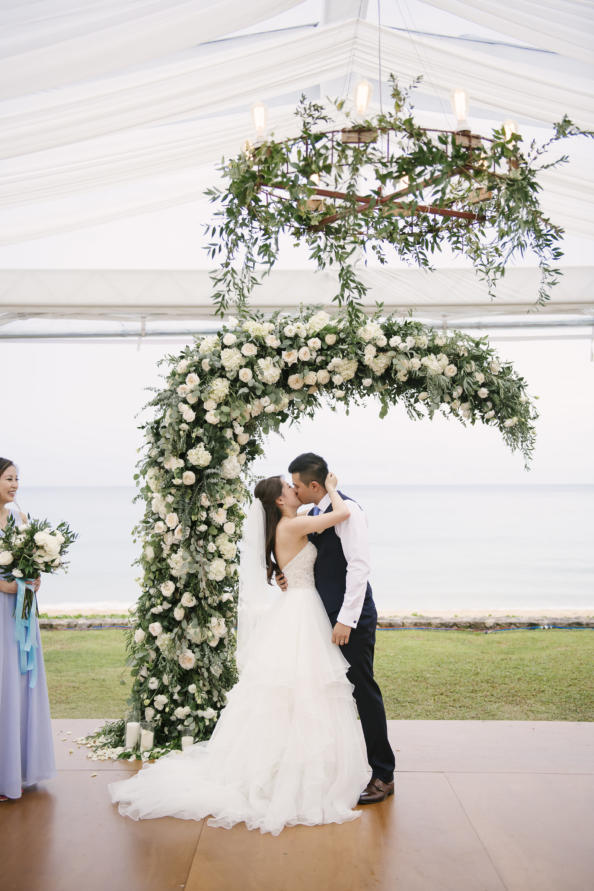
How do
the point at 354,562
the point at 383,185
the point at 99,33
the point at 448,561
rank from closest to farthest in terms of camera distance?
the point at 383,185 → the point at 99,33 → the point at 354,562 → the point at 448,561

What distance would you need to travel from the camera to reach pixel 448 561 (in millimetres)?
18391

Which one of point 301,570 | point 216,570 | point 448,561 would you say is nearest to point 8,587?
point 216,570

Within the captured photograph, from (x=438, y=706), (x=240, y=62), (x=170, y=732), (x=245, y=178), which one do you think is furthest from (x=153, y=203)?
(x=438, y=706)

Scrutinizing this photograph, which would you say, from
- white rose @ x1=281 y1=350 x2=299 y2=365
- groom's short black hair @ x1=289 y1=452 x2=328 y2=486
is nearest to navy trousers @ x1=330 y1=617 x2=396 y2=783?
groom's short black hair @ x1=289 y1=452 x2=328 y2=486

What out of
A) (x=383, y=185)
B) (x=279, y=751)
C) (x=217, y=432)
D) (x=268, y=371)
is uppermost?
(x=383, y=185)

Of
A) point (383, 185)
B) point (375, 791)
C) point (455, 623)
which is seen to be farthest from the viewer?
point (455, 623)

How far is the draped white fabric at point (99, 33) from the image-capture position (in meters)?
3.14

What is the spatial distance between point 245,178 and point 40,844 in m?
3.21

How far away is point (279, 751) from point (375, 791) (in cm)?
62

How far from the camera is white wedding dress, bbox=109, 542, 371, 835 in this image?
11.7 feet

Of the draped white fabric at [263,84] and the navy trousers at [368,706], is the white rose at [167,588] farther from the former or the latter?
the draped white fabric at [263,84]

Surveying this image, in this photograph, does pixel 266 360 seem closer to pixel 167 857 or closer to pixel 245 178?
pixel 245 178

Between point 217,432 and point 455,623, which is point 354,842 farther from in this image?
point 455,623

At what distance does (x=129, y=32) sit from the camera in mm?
3402
